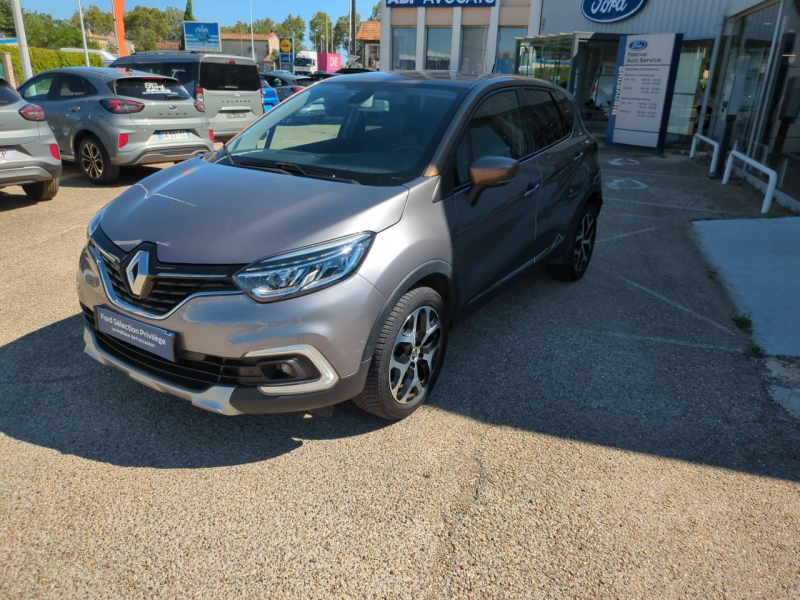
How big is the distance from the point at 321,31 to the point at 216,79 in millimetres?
138028

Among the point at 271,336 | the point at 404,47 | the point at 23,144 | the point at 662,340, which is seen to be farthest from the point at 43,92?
the point at 404,47

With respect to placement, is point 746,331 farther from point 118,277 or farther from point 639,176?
point 639,176

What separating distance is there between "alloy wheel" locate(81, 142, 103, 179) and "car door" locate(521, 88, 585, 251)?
22.2 ft

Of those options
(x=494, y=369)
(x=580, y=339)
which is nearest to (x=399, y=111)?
(x=494, y=369)

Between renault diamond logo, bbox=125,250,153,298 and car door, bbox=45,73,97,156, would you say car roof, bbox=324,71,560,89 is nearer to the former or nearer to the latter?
renault diamond logo, bbox=125,250,153,298

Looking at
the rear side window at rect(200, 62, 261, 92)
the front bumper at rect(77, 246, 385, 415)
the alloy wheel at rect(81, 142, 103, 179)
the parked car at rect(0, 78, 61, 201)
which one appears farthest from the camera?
the rear side window at rect(200, 62, 261, 92)

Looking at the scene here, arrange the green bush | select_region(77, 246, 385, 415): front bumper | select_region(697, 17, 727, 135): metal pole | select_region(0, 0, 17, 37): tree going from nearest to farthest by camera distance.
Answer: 1. select_region(77, 246, 385, 415): front bumper
2. select_region(697, 17, 727, 135): metal pole
3. the green bush
4. select_region(0, 0, 17, 37): tree

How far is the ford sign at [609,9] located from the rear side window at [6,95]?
15760mm

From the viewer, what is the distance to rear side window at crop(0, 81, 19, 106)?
6984mm

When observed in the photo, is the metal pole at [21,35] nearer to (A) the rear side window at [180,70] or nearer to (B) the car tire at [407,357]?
(A) the rear side window at [180,70]

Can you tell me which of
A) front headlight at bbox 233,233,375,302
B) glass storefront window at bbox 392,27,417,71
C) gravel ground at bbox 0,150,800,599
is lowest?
gravel ground at bbox 0,150,800,599

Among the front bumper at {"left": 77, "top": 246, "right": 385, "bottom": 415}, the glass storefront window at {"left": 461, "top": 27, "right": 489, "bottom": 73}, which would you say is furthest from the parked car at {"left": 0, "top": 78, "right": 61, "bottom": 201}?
the glass storefront window at {"left": 461, "top": 27, "right": 489, "bottom": 73}

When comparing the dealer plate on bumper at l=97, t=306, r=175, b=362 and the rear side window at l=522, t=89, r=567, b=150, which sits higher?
the rear side window at l=522, t=89, r=567, b=150

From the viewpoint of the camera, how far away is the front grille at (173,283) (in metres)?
2.69
